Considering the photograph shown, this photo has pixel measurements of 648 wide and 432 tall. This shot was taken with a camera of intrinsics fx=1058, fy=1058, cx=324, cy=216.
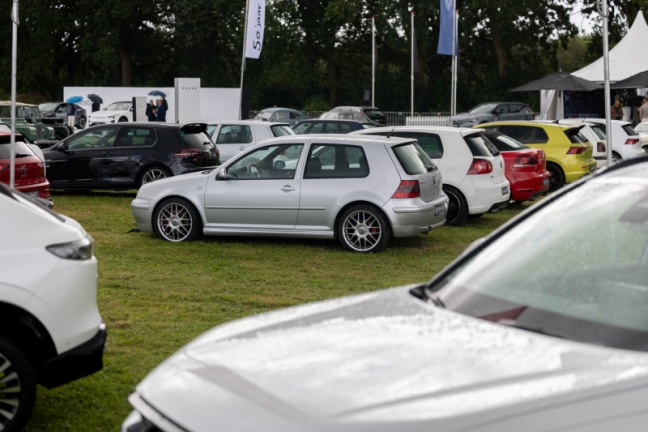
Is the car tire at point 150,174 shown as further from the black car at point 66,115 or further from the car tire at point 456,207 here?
the black car at point 66,115

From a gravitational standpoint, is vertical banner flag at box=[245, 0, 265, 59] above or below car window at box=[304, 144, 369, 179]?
above

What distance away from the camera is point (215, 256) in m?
13.0

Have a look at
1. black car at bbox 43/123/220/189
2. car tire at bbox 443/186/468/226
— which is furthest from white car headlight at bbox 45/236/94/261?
black car at bbox 43/123/220/189

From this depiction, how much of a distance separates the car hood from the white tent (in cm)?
3679

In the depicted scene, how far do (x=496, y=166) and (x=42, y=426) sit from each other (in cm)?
1118

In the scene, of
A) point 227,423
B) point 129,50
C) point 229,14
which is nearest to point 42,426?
point 227,423

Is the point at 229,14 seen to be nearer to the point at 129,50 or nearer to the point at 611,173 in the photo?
the point at 129,50

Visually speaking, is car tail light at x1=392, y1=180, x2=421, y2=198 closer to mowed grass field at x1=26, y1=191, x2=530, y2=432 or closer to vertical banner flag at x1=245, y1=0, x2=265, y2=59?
mowed grass field at x1=26, y1=191, x2=530, y2=432

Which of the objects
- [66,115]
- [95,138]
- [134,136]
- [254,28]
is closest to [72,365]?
[134,136]

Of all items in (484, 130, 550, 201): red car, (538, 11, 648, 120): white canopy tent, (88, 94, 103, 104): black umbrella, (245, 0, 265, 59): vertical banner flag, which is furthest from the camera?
(88, 94, 103, 104): black umbrella

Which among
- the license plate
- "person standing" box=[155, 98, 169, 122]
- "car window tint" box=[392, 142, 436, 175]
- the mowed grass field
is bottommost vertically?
the mowed grass field

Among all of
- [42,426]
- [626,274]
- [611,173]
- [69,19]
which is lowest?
[42,426]

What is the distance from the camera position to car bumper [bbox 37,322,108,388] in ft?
18.0

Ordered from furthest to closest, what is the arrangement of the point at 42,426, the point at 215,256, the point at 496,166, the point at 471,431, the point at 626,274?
the point at 496,166
the point at 215,256
the point at 42,426
the point at 626,274
the point at 471,431
